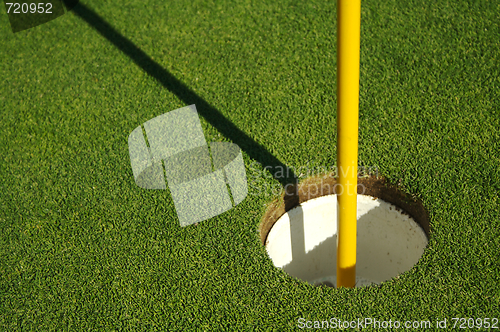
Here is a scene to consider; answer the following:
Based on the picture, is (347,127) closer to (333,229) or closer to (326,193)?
(326,193)

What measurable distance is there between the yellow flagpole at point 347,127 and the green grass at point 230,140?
0.90ft

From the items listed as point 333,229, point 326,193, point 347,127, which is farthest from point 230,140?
point 347,127

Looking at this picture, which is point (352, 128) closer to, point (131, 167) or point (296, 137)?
point (296, 137)

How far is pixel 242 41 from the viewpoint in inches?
182

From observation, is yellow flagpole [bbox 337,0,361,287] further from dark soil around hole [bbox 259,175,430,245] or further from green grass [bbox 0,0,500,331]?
dark soil around hole [bbox 259,175,430,245]

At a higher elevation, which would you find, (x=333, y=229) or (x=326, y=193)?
(x=326, y=193)

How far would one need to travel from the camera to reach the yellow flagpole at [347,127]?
2.32 metres

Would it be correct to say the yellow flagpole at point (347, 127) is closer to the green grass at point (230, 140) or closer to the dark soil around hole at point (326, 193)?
the green grass at point (230, 140)

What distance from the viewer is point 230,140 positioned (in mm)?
3879

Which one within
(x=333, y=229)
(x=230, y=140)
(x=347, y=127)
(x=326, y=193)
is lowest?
(x=333, y=229)

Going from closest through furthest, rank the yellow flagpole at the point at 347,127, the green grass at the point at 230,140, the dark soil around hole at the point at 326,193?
1. the yellow flagpole at the point at 347,127
2. the green grass at the point at 230,140
3. the dark soil around hole at the point at 326,193

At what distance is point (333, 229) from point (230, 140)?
101cm

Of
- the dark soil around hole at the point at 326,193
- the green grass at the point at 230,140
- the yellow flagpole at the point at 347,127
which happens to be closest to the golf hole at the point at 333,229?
the dark soil around hole at the point at 326,193

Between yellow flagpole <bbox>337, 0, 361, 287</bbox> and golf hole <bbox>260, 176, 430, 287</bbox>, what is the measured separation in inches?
21.7
